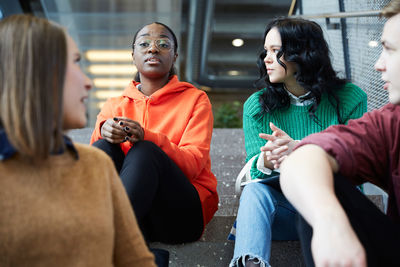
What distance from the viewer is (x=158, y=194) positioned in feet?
5.12

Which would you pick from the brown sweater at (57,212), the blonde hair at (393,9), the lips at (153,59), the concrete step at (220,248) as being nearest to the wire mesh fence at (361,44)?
the concrete step at (220,248)

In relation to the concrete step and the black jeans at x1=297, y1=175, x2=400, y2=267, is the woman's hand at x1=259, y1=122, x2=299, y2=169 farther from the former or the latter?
the black jeans at x1=297, y1=175, x2=400, y2=267

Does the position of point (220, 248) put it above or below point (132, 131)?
below

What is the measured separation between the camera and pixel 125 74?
24.2ft

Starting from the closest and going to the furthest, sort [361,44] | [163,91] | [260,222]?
1. [260,222]
2. [163,91]
3. [361,44]

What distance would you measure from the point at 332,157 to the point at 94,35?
6176 millimetres

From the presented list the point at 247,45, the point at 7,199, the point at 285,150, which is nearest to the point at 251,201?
the point at 285,150

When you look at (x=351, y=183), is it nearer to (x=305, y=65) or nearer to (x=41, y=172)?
(x=41, y=172)

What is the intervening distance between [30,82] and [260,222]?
931 millimetres

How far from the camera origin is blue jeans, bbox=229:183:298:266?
136 cm

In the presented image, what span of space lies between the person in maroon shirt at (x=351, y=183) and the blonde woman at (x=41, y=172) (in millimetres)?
422

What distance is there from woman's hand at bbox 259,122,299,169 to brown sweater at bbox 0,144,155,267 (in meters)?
0.76

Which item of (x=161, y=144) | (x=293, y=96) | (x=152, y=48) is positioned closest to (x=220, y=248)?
(x=161, y=144)

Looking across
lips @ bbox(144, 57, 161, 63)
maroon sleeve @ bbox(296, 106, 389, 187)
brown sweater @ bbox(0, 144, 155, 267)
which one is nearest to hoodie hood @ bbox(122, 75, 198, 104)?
lips @ bbox(144, 57, 161, 63)
